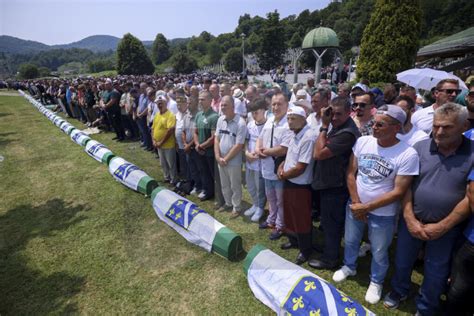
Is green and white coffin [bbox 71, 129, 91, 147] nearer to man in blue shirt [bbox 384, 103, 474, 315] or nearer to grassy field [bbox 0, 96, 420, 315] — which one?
grassy field [bbox 0, 96, 420, 315]

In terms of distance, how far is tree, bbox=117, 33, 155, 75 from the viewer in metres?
71.7

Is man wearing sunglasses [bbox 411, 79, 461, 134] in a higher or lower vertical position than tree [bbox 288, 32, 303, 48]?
lower

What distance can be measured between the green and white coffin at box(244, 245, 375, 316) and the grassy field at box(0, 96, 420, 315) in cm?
23

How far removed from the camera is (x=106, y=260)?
4.27m

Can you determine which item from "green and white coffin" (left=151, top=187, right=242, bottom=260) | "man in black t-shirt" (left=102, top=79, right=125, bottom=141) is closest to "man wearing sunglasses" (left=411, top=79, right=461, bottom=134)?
"green and white coffin" (left=151, top=187, right=242, bottom=260)

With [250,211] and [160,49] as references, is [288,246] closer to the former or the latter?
[250,211]

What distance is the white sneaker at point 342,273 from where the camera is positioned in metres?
3.51

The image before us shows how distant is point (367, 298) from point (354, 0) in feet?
343

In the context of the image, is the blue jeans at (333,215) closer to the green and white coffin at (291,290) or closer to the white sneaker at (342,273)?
the white sneaker at (342,273)

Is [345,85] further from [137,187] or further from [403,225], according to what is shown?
[137,187]

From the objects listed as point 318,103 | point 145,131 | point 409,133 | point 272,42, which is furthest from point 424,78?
point 272,42

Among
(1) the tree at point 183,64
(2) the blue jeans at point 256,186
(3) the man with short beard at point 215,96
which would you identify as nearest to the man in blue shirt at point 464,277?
(2) the blue jeans at point 256,186

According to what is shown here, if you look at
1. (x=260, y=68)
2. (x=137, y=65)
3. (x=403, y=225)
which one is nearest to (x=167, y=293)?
(x=403, y=225)

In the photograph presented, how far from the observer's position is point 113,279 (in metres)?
3.86
